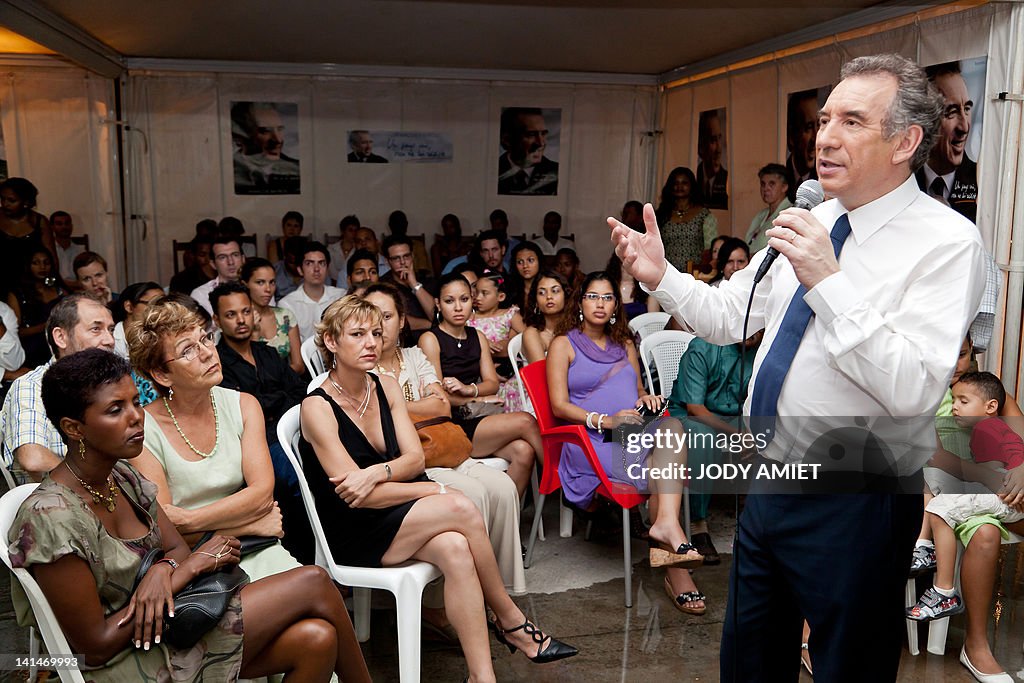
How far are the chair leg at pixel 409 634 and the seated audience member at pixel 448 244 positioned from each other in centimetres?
651

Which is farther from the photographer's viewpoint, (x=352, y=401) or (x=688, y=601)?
(x=688, y=601)

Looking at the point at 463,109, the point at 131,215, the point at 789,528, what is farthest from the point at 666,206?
the point at 789,528

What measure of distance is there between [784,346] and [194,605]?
1419 millimetres

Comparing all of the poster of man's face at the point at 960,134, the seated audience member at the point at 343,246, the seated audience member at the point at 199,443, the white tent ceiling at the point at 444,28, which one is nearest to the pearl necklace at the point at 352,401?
the seated audience member at the point at 199,443

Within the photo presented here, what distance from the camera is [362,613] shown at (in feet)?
9.73

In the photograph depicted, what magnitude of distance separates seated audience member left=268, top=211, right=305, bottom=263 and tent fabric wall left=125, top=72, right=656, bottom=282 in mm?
273

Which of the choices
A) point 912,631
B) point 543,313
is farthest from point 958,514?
point 543,313

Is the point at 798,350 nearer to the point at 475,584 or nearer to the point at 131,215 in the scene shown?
the point at 475,584

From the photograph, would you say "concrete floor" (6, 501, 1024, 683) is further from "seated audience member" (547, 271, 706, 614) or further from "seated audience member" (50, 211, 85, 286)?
"seated audience member" (50, 211, 85, 286)

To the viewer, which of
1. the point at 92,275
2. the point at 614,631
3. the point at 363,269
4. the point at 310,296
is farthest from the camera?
the point at 310,296

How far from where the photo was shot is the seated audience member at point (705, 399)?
12.4 feet

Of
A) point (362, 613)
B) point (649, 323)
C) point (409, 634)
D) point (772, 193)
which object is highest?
point (772, 193)

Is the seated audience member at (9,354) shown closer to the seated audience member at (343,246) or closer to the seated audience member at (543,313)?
the seated audience member at (543,313)

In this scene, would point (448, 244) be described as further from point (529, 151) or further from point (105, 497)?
point (105, 497)
